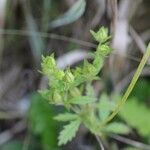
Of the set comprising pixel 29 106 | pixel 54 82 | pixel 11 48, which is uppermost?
pixel 54 82

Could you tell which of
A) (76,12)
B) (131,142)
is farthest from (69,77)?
(131,142)

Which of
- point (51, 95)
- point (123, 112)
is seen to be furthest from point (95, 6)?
point (51, 95)

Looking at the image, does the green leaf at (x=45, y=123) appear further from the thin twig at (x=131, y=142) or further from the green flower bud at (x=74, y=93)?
the green flower bud at (x=74, y=93)

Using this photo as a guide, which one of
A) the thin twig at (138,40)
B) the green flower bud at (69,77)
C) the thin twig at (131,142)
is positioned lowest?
the thin twig at (131,142)

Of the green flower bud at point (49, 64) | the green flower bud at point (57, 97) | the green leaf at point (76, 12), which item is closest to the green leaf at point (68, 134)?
the green flower bud at point (57, 97)

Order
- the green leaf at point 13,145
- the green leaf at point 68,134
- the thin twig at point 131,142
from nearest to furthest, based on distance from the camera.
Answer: the green leaf at point 68,134, the thin twig at point 131,142, the green leaf at point 13,145

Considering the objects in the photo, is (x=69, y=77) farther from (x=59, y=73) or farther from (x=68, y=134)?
(x=68, y=134)

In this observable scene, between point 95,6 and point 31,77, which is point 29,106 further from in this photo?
point 95,6

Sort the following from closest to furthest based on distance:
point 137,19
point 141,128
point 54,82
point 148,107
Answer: point 54,82, point 141,128, point 148,107, point 137,19
